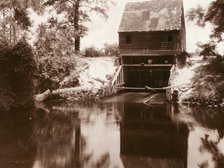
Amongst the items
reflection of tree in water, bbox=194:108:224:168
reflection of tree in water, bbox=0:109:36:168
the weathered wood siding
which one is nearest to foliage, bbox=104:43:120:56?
the weathered wood siding

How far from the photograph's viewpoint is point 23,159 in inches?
528

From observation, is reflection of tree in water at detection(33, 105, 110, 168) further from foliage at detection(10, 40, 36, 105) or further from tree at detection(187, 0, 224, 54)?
tree at detection(187, 0, 224, 54)

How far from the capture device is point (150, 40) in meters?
39.5

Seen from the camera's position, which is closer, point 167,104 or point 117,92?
point 167,104

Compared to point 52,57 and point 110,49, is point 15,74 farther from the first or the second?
point 110,49

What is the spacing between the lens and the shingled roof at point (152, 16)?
38.7 meters

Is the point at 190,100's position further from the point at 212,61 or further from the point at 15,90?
the point at 15,90

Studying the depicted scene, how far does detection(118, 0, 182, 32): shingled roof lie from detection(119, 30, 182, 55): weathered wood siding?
0.76 meters

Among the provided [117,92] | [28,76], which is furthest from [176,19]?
[28,76]

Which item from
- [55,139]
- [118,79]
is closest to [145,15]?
[118,79]

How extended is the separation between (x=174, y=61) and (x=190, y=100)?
1058cm

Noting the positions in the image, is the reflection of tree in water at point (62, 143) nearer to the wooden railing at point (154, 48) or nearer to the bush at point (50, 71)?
the bush at point (50, 71)

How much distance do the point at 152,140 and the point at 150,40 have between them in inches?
966

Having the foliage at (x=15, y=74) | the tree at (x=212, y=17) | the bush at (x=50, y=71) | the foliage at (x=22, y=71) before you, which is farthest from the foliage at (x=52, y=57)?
the tree at (x=212, y=17)
